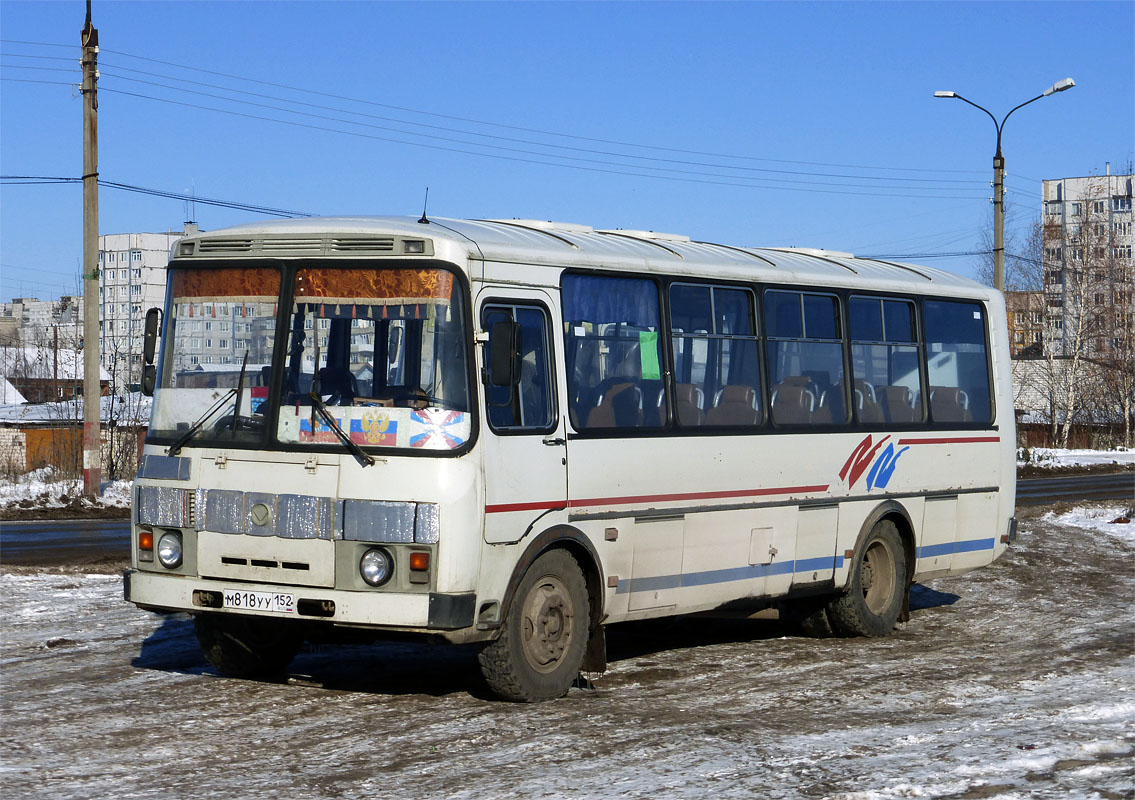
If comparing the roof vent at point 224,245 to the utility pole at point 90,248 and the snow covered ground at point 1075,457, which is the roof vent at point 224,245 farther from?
the snow covered ground at point 1075,457

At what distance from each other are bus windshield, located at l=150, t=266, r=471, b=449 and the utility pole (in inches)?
713

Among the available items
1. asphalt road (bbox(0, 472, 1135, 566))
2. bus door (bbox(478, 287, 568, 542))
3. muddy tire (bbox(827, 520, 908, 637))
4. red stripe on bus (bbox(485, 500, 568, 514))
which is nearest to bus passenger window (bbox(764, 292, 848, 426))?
muddy tire (bbox(827, 520, 908, 637))

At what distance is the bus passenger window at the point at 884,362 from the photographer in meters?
13.4

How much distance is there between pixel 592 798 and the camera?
6.79 meters

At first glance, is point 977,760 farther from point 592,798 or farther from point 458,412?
point 458,412

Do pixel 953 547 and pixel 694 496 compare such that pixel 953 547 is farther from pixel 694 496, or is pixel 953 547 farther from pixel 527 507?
pixel 527 507

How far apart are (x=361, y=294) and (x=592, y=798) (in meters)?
3.71

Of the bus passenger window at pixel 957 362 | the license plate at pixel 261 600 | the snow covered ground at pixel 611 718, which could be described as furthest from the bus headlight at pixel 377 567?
the bus passenger window at pixel 957 362

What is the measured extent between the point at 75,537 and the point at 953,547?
12.8m

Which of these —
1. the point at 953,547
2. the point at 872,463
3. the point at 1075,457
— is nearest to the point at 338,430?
the point at 872,463

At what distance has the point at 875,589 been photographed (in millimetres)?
13602

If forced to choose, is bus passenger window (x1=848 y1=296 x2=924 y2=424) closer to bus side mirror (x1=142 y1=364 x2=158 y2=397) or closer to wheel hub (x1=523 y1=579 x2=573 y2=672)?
wheel hub (x1=523 y1=579 x2=573 y2=672)


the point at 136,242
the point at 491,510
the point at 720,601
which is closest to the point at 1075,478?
the point at 720,601

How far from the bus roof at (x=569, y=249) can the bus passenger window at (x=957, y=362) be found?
1.44ft
